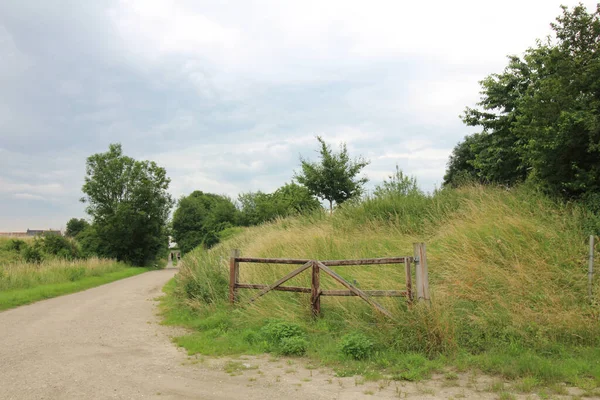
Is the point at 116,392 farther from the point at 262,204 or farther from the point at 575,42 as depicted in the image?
the point at 262,204

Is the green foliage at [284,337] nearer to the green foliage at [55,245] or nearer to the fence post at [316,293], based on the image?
the fence post at [316,293]

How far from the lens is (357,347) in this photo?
6887 mm

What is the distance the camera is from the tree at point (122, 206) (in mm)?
48125

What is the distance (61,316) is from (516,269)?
11.8m

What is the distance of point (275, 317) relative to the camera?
30.4 feet

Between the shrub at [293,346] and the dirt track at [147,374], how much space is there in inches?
15.1

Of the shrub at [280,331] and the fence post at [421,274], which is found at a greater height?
the fence post at [421,274]

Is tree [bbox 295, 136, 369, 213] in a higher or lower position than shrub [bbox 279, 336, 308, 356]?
higher

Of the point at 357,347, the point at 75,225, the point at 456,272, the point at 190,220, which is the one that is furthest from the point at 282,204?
the point at 75,225

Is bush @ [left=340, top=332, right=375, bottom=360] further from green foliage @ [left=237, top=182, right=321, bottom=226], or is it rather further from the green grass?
green foliage @ [left=237, top=182, right=321, bottom=226]

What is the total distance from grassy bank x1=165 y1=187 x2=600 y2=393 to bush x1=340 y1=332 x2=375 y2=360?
17mm

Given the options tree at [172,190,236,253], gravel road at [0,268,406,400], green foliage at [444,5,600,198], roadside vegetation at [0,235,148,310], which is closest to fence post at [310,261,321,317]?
gravel road at [0,268,406,400]

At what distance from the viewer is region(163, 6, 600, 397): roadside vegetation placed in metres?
6.69

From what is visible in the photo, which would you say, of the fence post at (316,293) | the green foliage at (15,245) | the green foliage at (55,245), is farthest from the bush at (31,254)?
the fence post at (316,293)
